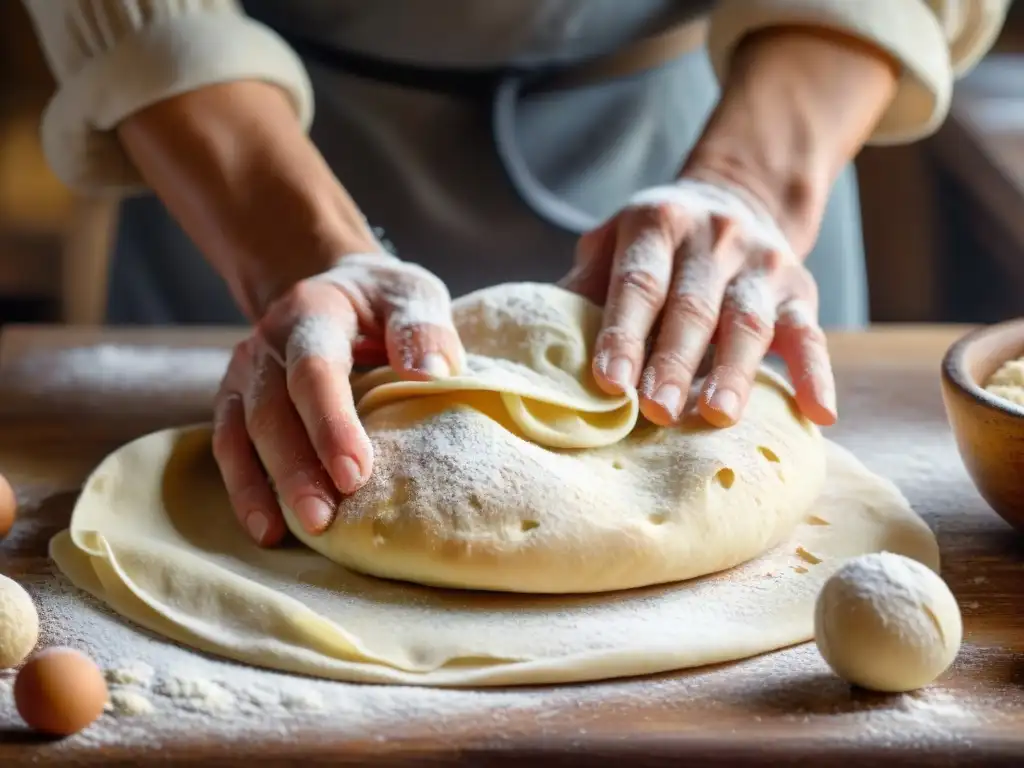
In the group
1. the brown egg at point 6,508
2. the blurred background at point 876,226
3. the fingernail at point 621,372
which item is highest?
the fingernail at point 621,372

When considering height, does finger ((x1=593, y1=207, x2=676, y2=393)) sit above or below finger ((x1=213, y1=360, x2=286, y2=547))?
above

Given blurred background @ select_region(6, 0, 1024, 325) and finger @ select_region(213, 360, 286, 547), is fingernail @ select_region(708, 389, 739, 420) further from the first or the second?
blurred background @ select_region(6, 0, 1024, 325)

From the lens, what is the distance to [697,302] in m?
1.29

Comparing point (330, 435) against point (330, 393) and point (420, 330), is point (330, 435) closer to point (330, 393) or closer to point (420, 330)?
point (330, 393)

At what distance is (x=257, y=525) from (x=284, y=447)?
0.07 metres

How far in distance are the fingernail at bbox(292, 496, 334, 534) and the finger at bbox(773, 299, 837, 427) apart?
0.49 m

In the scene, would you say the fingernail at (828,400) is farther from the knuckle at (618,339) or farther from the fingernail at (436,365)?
the fingernail at (436,365)

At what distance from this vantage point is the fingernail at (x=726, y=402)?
118 centimetres

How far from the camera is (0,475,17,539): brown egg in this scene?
121cm

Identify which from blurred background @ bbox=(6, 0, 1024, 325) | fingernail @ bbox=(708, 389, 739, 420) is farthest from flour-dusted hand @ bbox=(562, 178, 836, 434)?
blurred background @ bbox=(6, 0, 1024, 325)

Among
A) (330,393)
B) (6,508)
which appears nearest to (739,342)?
(330,393)

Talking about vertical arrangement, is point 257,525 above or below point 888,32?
below

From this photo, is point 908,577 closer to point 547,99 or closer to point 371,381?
point 371,381

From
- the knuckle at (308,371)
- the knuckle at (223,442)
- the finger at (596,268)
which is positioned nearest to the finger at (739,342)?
the finger at (596,268)
